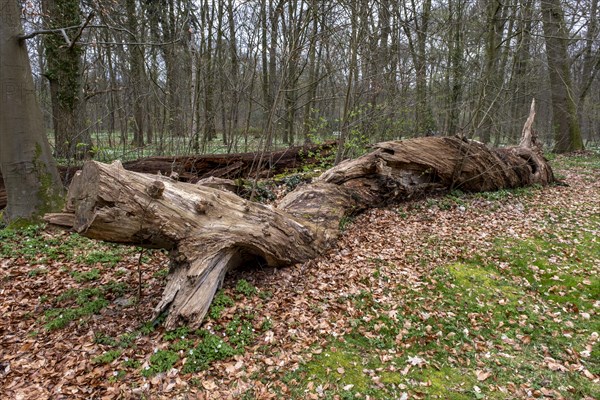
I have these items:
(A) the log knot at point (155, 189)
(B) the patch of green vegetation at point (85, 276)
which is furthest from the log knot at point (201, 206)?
(B) the patch of green vegetation at point (85, 276)

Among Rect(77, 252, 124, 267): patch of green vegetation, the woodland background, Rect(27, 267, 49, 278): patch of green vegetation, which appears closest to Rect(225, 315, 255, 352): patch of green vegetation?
Rect(77, 252, 124, 267): patch of green vegetation

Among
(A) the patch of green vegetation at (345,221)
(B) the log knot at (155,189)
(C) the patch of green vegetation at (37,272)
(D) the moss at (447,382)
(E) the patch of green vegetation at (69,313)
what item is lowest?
(D) the moss at (447,382)

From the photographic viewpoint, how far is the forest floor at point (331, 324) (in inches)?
134

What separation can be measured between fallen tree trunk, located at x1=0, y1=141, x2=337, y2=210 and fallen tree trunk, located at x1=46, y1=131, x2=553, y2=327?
2.29 meters

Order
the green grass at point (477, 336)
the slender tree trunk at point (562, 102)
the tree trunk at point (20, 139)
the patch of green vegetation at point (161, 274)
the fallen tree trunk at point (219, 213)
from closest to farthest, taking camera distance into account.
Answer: the green grass at point (477, 336)
the fallen tree trunk at point (219, 213)
the patch of green vegetation at point (161, 274)
the tree trunk at point (20, 139)
the slender tree trunk at point (562, 102)

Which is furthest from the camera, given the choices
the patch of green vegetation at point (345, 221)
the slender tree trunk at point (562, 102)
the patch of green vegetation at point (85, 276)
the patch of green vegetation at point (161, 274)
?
the slender tree trunk at point (562, 102)

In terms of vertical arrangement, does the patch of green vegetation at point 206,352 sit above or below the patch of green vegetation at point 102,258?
below

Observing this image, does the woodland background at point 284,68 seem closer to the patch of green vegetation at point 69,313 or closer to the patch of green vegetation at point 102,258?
the patch of green vegetation at point 102,258

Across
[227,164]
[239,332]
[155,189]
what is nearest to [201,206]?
[155,189]

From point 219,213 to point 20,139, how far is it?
4148 millimetres

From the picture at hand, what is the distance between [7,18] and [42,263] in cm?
413

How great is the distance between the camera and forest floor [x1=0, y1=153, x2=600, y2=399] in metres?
3.40

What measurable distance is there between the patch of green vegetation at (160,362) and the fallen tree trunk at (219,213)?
14.6 inches

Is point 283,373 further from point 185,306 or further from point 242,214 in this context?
point 242,214
